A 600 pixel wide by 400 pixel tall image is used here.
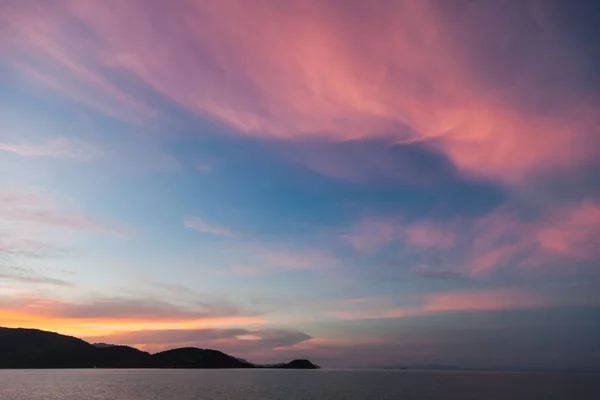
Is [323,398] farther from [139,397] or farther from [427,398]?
[139,397]

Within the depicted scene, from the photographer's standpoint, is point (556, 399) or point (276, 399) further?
point (556, 399)

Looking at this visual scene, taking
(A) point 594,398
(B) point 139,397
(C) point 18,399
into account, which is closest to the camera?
(C) point 18,399

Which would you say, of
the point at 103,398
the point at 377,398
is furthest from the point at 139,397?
the point at 377,398

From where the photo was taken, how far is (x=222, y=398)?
6604 inches

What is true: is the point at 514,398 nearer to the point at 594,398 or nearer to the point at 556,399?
the point at 556,399

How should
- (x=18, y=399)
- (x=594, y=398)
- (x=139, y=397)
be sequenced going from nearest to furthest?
(x=18, y=399) < (x=139, y=397) < (x=594, y=398)

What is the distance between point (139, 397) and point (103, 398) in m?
13.4

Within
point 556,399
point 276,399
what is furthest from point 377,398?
point 556,399

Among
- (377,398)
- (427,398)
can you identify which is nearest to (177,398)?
(377,398)

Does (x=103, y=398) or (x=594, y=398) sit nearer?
(x=103, y=398)

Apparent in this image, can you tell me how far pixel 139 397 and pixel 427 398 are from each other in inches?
4480

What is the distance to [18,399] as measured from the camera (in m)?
161

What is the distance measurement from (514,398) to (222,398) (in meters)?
118

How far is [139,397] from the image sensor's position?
171 metres
